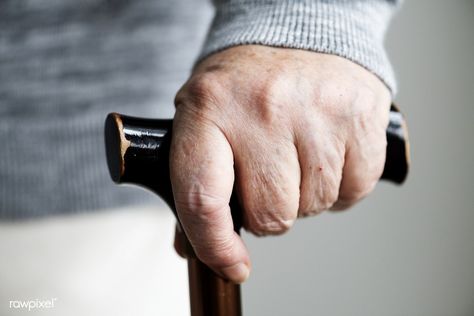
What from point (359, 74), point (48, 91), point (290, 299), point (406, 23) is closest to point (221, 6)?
point (359, 74)

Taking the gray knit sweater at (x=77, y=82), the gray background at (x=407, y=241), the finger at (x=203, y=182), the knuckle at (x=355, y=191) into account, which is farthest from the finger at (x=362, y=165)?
the gray background at (x=407, y=241)

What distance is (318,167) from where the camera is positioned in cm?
38

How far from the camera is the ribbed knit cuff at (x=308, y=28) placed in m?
0.40

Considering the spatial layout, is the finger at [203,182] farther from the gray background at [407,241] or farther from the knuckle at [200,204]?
the gray background at [407,241]

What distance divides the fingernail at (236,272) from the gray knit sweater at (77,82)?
0.83 ft

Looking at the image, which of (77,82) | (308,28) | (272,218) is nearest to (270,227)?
(272,218)

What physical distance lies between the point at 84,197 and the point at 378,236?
825mm

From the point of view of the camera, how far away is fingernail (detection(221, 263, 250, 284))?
0.39 m

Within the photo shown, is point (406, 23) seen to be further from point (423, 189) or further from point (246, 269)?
point (246, 269)

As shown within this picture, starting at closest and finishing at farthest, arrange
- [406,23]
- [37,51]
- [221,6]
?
[221,6] < [37,51] < [406,23]

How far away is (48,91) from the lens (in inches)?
23.2

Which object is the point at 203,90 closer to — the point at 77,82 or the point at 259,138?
the point at 259,138

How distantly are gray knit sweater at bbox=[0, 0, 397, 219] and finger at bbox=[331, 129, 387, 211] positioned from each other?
10.5 inches

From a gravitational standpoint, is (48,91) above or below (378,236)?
above
